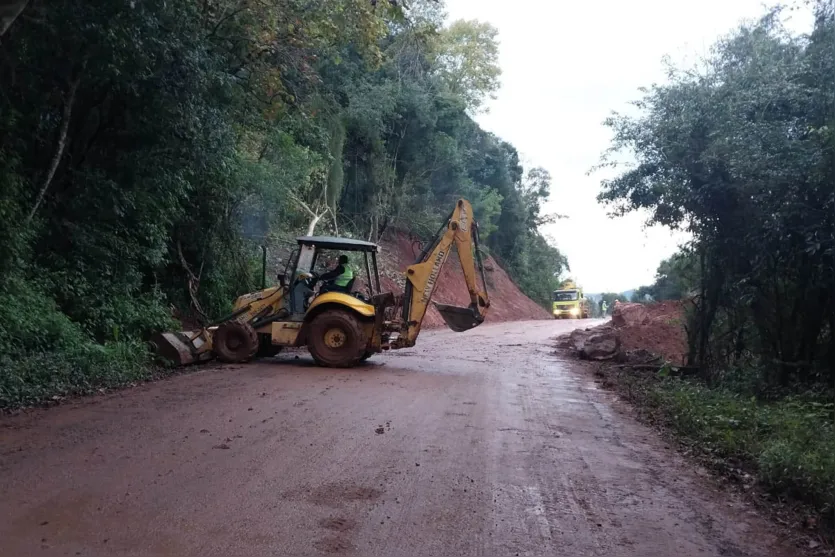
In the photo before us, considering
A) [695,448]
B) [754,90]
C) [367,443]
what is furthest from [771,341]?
[367,443]

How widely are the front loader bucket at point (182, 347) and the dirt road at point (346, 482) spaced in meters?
2.84

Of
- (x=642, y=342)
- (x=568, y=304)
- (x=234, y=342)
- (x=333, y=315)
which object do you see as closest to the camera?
(x=333, y=315)

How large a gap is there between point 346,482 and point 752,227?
9.65 m

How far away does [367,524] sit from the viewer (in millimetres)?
5059

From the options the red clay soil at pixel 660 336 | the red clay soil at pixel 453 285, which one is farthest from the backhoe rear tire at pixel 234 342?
the red clay soil at pixel 453 285

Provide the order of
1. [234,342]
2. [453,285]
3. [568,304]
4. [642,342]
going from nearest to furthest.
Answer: [234,342] < [642,342] < [453,285] < [568,304]

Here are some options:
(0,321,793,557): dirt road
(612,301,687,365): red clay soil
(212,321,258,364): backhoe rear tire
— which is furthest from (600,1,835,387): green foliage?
(212,321,258,364): backhoe rear tire

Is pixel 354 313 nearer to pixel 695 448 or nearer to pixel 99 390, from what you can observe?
pixel 99 390

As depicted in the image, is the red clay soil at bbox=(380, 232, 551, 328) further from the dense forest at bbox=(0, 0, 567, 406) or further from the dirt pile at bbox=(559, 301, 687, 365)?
the dense forest at bbox=(0, 0, 567, 406)

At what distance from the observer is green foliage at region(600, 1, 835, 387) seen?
11102mm

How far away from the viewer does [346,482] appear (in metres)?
6.00

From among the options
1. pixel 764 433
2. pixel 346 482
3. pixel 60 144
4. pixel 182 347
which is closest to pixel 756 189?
pixel 764 433

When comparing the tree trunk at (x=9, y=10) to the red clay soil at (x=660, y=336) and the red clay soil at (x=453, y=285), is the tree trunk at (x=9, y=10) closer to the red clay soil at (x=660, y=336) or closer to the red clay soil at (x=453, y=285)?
the red clay soil at (x=660, y=336)

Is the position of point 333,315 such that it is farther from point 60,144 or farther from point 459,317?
point 60,144
